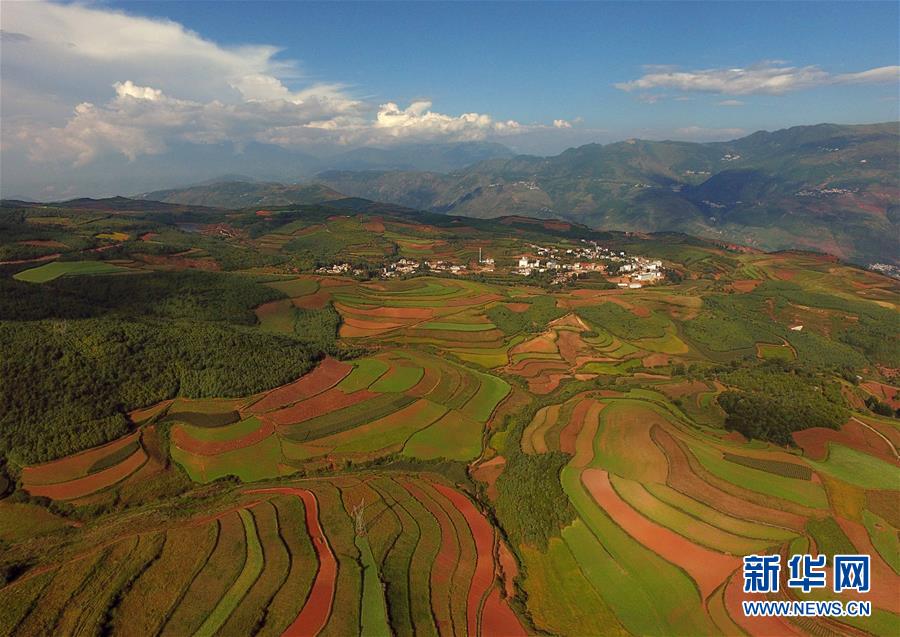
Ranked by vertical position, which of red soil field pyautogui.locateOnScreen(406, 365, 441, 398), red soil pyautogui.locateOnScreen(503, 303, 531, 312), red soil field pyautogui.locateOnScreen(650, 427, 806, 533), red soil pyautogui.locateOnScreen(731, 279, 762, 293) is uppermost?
red soil pyautogui.locateOnScreen(503, 303, 531, 312)

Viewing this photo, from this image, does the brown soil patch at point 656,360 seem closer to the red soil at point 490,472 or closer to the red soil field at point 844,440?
the red soil field at point 844,440

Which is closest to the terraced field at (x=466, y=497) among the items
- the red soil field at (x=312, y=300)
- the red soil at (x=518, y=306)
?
the red soil field at (x=312, y=300)

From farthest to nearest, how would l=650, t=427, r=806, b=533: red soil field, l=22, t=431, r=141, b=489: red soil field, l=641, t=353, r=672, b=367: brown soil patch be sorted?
1. l=641, t=353, r=672, b=367: brown soil patch
2. l=22, t=431, r=141, b=489: red soil field
3. l=650, t=427, r=806, b=533: red soil field

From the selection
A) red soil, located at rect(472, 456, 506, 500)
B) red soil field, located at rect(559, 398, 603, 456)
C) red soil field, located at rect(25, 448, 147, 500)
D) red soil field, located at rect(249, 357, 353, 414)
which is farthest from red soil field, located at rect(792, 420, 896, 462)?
red soil field, located at rect(25, 448, 147, 500)

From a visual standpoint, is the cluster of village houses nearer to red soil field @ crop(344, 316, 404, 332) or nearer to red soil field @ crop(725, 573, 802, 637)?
red soil field @ crop(344, 316, 404, 332)

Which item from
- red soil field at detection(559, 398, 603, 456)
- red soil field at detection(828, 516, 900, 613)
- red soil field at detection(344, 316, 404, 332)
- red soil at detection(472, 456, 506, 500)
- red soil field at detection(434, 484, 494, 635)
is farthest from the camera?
red soil field at detection(344, 316, 404, 332)
